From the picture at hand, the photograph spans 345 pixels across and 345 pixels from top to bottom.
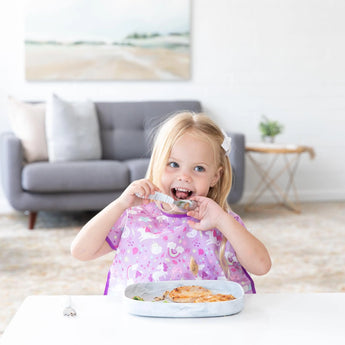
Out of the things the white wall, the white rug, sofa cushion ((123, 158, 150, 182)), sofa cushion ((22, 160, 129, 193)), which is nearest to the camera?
the white rug

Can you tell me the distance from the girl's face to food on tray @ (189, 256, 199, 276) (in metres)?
0.14

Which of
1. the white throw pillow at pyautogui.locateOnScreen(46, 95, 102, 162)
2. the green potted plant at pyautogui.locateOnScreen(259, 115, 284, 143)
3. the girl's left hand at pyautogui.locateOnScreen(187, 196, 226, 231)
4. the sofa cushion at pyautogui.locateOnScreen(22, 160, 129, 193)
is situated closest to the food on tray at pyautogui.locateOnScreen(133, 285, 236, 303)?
the girl's left hand at pyautogui.locateOnScreen(187, 196, 226, 231)

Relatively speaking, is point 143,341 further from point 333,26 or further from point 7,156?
point 333,26

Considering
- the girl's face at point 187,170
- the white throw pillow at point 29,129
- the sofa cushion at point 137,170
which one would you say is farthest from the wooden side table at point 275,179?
the girl's face at point 187,170

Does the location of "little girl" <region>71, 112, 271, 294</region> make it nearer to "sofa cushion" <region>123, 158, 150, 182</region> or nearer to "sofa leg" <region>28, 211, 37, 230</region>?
"sofa cushion" <region>123, 158, 150, 182</region>

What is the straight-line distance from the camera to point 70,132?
416cm

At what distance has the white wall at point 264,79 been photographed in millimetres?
4742

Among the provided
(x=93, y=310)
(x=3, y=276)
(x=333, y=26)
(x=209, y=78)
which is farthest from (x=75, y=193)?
(x=93, y=310)

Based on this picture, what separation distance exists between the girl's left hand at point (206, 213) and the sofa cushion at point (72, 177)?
2583 millimetres

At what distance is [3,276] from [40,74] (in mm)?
2136

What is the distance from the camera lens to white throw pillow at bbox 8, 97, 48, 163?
13.5 ft

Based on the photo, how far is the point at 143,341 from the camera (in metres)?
0.89

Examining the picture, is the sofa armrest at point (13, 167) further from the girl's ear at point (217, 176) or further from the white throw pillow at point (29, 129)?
the girl's ear at point (217, 176)

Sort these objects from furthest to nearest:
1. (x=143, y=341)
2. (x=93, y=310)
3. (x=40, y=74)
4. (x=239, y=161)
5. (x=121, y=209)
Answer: (x=40, y=74), (x=239, y=161), (x=121, y=209), (x=93, y=310), (x=143, y=341)
